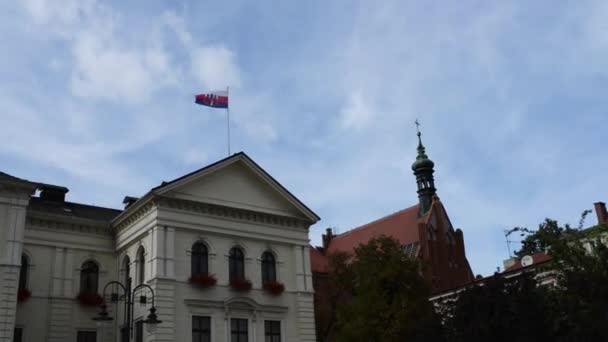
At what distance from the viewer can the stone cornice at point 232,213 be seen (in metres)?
32.2

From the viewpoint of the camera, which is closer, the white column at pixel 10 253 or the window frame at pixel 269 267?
the white column at pixel 10 253

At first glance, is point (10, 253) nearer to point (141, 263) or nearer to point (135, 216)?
point (141, 263)

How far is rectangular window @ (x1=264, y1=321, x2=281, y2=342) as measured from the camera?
3319cm

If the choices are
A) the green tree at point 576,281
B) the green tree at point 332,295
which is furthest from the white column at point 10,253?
the green tree at point 576,281

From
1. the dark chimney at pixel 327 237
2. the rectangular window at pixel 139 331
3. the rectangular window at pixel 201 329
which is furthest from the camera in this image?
the dark chimney at pixel 327 237

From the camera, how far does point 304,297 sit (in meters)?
35.1

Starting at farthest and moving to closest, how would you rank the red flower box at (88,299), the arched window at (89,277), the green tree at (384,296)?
1. the green tree at (384,296)
2. the arched window at (89,277)
3. the red flower box at (88,299)

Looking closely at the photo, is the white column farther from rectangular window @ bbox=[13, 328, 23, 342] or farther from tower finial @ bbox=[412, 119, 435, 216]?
tower finial @ bbox=[412, 119, 435, 216]

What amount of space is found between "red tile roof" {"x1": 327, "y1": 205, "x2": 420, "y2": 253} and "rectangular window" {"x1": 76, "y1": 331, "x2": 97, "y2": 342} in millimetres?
36683

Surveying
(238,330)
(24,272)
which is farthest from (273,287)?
(24,272)

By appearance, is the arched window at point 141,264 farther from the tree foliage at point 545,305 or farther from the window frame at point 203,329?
the tree foliage at point 545,305

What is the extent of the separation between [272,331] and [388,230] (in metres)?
36.8

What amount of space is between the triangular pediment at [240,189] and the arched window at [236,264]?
2323mm

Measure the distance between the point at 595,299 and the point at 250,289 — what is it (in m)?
16.7
